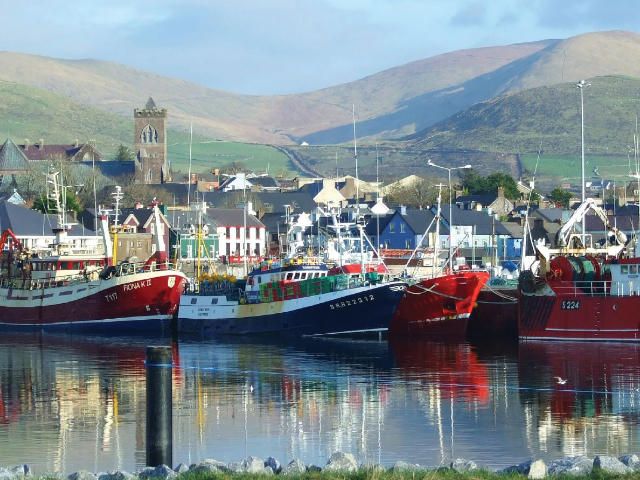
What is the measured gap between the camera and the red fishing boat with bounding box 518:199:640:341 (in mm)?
63219

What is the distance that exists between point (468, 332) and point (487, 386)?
2121 cm

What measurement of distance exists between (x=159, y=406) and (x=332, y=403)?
54.0 ft

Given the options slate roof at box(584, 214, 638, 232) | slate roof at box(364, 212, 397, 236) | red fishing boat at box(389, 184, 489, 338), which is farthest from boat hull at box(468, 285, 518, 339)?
Answer: slate roof at box(364, 212, 397, 236)

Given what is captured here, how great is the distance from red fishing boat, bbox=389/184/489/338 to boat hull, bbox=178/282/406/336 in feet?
4.28

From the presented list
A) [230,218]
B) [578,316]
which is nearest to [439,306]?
[578,316]

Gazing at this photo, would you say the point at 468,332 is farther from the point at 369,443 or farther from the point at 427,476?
the point at 427,476

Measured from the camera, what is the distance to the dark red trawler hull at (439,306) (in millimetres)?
68875

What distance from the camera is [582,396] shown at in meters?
47.5

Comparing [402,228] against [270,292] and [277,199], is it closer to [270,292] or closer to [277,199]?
[277,199]

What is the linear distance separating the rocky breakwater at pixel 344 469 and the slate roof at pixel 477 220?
3672 inches

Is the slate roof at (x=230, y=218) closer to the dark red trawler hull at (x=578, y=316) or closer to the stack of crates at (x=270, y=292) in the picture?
the stack of crates at (x=270, y=292)

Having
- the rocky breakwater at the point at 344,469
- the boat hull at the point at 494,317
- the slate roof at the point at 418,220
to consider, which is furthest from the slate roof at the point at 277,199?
the rocky breakwater at the point at 344,469

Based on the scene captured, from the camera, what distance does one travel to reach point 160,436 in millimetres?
31062

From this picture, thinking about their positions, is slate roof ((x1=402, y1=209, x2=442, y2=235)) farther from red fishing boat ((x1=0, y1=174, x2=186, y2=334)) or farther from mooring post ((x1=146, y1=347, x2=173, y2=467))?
mooring post ((x1=146, y1=347, x2=173, y2=467))
